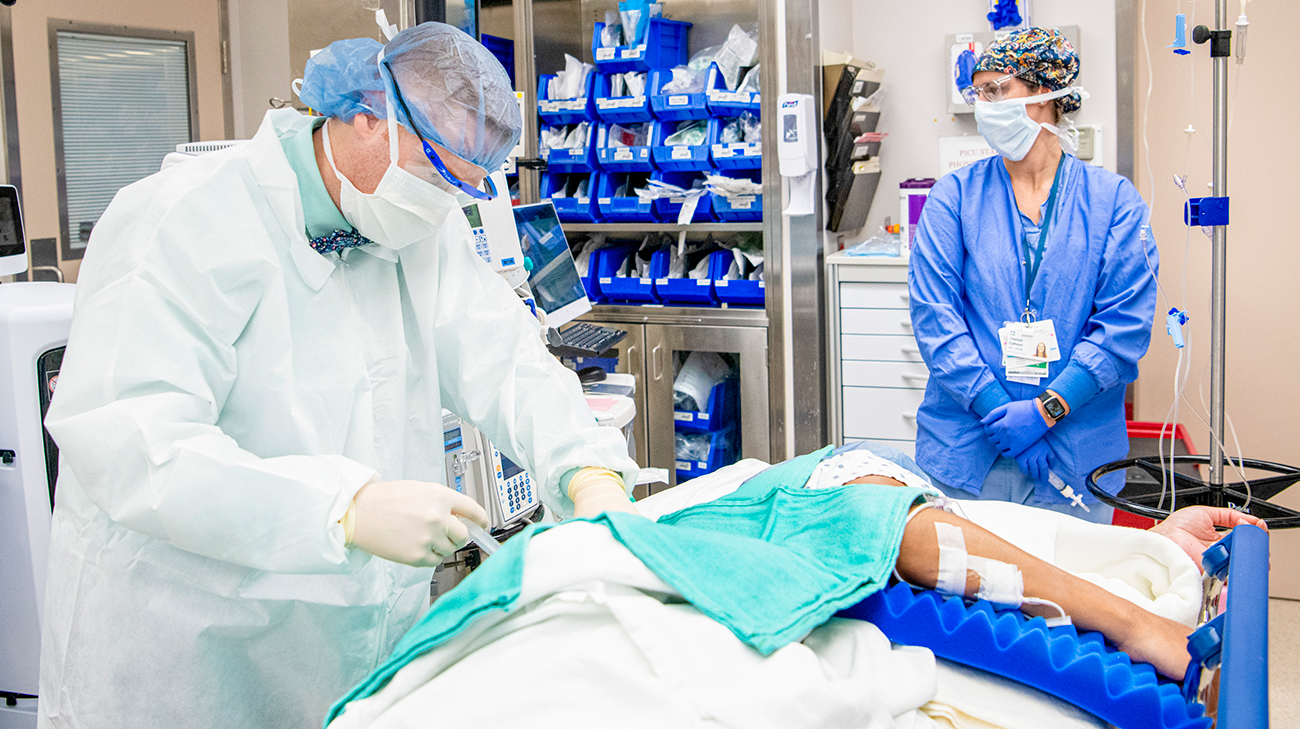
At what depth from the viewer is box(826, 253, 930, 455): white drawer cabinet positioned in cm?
343

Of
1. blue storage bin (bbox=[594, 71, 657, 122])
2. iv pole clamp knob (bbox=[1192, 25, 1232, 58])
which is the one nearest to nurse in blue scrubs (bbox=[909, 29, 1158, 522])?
iv pole clamp knob (bbox=[1192, 25, 1232, 58])

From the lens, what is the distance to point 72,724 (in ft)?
4.55

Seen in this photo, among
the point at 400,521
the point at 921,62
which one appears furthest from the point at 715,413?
the point at 400,521

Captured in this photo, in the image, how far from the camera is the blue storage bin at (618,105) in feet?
12.0

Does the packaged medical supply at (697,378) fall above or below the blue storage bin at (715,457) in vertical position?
above

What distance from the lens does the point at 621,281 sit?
387 cm

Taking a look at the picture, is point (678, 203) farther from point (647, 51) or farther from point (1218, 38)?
point (1218, 38)

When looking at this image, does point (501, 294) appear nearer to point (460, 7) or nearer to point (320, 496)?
point (320, 496)

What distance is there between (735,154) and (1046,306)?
1.51 metres

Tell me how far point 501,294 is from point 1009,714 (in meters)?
0.99

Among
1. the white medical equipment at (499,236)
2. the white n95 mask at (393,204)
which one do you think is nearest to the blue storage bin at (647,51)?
the white medical equipment at (499,236)

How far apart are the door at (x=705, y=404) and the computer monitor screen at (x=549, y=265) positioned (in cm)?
111

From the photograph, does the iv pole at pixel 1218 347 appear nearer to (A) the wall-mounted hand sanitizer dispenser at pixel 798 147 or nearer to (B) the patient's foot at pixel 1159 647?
(B) the patient's foot at pixel 1159 647

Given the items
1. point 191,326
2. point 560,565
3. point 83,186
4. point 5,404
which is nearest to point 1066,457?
point 560,565
